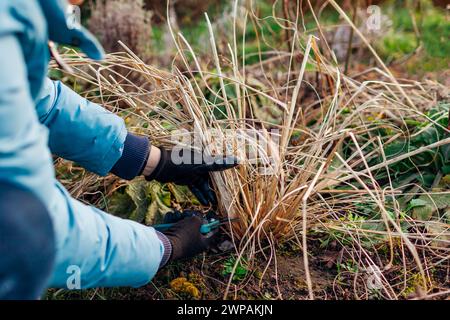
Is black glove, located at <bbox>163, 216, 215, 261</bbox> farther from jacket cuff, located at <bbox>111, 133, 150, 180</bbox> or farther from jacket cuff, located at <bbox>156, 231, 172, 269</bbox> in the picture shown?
jacket cuff, located at <bbox>111, 133, 150, 180</bbox>

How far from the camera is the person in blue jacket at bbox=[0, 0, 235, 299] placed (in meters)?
1.01

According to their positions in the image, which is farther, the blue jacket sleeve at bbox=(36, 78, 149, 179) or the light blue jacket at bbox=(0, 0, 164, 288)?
the blue jacket sleeve at bbox=(36, 78, 149, 179)

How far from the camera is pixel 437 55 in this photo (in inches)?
120

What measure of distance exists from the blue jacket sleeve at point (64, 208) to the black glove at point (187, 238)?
0.29 ft

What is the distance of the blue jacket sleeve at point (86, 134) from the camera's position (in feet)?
5.16

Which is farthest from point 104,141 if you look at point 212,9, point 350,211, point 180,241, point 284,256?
point 212,9

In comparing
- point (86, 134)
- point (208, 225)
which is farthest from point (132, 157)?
point (208, 225)

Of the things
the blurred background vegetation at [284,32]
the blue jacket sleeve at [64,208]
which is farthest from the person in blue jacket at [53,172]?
the blurred background vegetation at [284,32]

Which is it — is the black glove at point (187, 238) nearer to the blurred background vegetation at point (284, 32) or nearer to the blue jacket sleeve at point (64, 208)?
the blue jacket sleeve at point (64, 208)

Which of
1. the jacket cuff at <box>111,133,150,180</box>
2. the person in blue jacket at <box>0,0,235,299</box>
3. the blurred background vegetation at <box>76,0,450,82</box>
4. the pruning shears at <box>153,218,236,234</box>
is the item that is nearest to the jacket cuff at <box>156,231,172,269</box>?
the person in blue jacket at <box>0,0,235,299</box>

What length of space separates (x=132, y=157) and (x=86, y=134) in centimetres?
14

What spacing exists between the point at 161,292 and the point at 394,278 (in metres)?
0.57

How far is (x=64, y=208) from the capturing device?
1.19 m

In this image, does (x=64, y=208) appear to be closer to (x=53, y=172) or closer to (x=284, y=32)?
(x=53, y=172)
